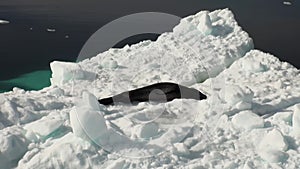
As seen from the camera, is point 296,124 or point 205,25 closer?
point 296,124

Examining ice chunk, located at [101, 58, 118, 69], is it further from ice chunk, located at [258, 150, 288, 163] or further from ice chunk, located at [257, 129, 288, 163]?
ice chunk, located at [258, 150, 288, 163]

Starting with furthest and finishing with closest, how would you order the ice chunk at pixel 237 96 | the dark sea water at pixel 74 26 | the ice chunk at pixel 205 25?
1. the dark sea water at pixel 74 26
2. the ice chunk at pixel 205 25
3. the ice chunk at pixel 237 96

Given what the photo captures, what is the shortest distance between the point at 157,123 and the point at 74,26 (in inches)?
258

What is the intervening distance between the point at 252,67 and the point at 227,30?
1059mm

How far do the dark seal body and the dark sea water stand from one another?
2752 mm

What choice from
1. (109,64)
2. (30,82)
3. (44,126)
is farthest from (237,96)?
(30,82)

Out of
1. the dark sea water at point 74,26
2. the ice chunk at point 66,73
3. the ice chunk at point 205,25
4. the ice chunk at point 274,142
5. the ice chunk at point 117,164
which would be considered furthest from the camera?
the dark sea water at point 74,26

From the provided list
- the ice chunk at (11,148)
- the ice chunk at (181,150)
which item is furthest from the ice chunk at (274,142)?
the ice chunk at (11,148)

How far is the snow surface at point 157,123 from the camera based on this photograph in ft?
10.3

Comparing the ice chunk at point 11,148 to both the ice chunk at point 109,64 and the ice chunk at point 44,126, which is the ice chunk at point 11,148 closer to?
the ice chunk at point 44,126

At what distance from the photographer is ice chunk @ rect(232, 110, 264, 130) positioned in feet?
11.6

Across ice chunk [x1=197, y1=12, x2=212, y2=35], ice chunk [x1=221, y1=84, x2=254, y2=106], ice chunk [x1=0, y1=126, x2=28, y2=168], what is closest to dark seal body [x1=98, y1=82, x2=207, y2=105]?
ice chunk [x1=221, y1=84, x2=254, y2=106]

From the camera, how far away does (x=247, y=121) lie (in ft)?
11.6

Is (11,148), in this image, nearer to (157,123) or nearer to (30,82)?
(157,123)
